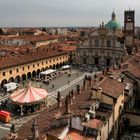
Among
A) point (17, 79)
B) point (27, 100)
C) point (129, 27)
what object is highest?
point (129, 27)

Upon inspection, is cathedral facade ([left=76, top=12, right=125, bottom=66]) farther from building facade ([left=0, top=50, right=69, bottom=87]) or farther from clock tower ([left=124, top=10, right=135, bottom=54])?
building facade ([left=0, top=50, right=69, bottom=87])

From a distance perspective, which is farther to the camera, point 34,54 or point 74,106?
point 34,54

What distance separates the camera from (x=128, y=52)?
231ft

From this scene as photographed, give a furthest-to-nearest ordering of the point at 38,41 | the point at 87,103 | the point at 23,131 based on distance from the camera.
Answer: the point at 38,41 < the point at 87,103 < the point at 23,131

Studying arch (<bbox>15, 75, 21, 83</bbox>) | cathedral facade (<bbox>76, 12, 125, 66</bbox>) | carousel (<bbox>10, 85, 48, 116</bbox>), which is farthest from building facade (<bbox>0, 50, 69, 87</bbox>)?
carousel (<bbox>10, 85, 48, 116</bbox>)

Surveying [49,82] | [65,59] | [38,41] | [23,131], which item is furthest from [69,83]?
[38,41]

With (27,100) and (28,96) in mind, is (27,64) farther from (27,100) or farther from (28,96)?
(27,100)

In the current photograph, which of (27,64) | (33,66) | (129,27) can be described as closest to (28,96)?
(27,64)

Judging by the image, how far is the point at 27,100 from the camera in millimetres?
36250

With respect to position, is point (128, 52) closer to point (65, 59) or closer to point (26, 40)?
point (65, 59)

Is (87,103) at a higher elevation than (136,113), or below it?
higher

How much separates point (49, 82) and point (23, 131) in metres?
31.7

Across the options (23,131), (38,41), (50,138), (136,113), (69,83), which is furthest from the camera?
(38,41)

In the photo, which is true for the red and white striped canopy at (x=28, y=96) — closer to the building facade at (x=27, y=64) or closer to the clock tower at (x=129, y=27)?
the building facade at (x=27, y=64)
